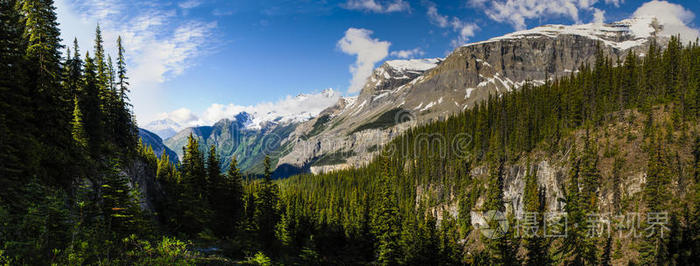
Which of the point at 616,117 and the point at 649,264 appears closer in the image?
the point at 649,264

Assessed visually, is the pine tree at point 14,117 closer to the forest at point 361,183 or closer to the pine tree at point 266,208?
the forest at point 361,183

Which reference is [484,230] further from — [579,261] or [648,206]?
[648,206]

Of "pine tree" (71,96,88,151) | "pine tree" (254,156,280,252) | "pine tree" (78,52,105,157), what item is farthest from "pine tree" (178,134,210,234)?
"pine tree" (71,96,88,151)

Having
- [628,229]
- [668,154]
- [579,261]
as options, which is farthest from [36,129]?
[668,154]

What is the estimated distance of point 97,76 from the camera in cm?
3616

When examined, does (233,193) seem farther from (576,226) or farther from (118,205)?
(576,226)

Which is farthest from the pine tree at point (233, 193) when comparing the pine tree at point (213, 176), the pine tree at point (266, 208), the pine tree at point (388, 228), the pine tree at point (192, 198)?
the pine tree at point (388, 228)

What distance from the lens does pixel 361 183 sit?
11938cm

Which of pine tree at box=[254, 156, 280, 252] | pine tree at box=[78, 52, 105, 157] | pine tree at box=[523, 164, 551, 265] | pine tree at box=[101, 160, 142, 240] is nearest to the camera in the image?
pine tree at box=[101, 160, 142, 240]

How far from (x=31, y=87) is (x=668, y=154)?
90.2m

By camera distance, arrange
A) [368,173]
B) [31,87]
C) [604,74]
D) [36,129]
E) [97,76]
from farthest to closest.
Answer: [368,173], [604,74], [97,76], [31,87], [36,129]

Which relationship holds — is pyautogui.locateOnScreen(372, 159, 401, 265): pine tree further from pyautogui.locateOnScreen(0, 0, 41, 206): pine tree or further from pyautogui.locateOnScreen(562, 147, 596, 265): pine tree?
pyautogui.locateOnScreen(562, 147, 596, 265): pine tree

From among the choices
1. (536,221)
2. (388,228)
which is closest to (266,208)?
(388,228)

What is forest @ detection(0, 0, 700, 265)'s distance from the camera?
14.6 metres
